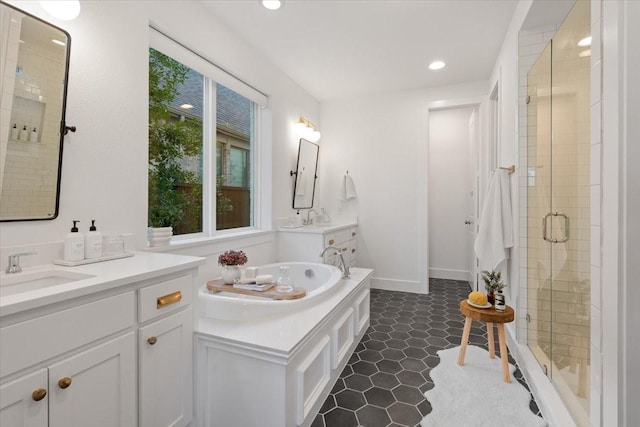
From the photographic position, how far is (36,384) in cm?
93

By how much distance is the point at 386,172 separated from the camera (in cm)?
419

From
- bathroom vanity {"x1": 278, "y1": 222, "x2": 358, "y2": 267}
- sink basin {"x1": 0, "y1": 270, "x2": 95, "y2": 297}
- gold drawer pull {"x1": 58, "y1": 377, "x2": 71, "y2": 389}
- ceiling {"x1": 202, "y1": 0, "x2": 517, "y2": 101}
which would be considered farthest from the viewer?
bathroom vanity {"x1": 278, "y1": 222, "x2": 358, "y2": 267}

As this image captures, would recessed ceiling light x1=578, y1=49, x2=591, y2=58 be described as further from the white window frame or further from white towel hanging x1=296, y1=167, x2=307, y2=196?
white towel hanging x1=296, y1=167, x2=307, y2=196

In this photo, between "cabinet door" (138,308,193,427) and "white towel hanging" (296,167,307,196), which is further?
"white towel hanging" (296,167,307,196)

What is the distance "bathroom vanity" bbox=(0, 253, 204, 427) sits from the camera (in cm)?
90

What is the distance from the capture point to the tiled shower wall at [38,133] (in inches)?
50.8

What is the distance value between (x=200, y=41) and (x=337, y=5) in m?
1.06

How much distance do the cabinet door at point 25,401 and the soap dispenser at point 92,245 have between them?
65cm

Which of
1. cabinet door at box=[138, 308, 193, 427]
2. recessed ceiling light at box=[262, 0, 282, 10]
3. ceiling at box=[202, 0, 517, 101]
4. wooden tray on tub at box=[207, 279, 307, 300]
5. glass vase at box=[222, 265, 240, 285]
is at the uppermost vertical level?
ceiling at box=[202, 0, 517, 101]

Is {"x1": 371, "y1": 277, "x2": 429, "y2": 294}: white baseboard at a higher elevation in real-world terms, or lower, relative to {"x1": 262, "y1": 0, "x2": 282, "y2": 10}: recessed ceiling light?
lower

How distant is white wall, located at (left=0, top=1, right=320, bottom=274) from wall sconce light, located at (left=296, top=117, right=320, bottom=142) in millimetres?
1599

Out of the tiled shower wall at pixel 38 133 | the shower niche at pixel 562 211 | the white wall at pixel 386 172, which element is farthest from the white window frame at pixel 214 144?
the shower niche at pixel 562 211

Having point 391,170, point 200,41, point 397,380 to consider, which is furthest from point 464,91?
point 397,380

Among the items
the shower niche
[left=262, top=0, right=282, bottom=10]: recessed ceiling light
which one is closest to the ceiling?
[left=262, top=0, right=282, bottom=10]: recessed ceiling light
